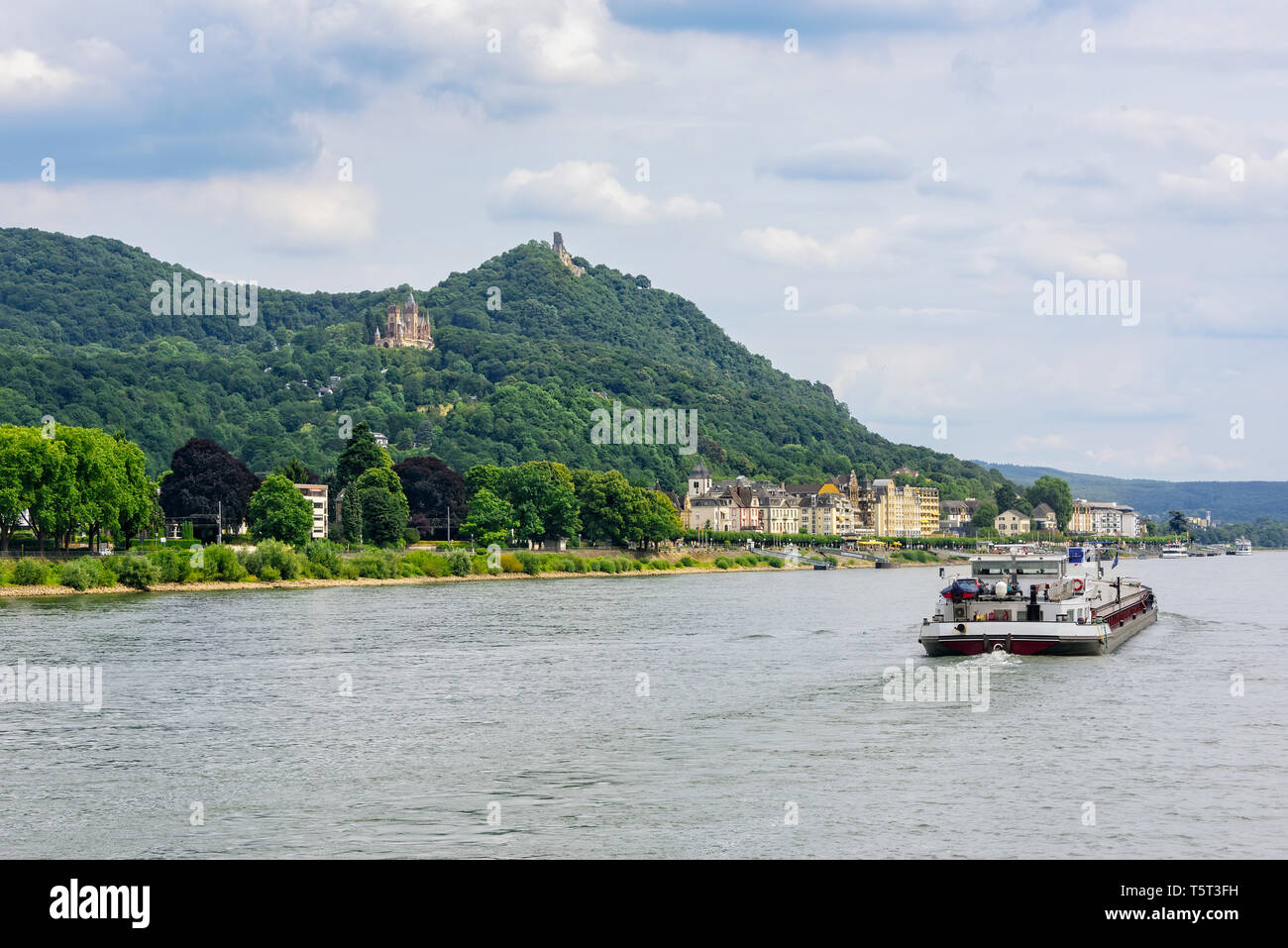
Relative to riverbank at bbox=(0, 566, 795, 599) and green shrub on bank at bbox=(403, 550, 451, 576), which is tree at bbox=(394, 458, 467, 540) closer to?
riverbank at bbox=(0, 566, 795, 599)

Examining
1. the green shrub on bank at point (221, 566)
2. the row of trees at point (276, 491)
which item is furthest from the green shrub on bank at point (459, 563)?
the green shrub on bank at point (221, 566)

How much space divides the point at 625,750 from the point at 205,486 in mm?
112473

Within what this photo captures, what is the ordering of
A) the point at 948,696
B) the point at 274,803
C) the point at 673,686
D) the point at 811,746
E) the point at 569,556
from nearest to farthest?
the point at 274,803 → the point at 811,746 → the point at 948,696 → the point at 673,686 → the point at 569,556

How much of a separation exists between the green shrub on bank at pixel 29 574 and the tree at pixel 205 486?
45600mm

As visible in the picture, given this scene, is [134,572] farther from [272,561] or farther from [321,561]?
[321,561]

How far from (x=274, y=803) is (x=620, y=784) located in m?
6.41

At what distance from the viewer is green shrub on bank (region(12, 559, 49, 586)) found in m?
86.6

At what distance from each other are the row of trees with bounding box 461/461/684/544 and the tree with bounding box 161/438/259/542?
23.4m

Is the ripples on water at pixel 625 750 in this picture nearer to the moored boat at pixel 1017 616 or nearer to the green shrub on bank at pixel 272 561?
→ the moored boat at pixel 1017 616
